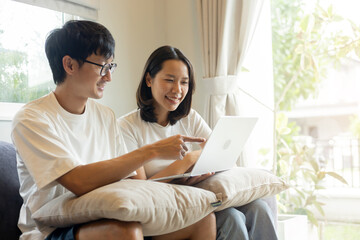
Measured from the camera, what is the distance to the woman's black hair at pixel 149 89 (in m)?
2.10

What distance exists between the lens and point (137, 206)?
127 cm

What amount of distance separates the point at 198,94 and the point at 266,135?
583 millimetres

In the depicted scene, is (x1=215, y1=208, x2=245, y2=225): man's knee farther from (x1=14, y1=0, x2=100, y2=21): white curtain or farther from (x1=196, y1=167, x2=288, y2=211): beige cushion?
(x1=14, y1=0, x2=100, y2=21): white curtain

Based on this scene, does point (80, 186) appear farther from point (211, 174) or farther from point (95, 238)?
point (211, 174)

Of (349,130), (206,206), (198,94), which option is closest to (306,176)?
(198,94)

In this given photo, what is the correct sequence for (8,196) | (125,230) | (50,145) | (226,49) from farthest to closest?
(226,49) → (8,196) → (50,145) → (125,230)

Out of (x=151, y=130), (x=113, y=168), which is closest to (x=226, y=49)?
(x=151, y=130)

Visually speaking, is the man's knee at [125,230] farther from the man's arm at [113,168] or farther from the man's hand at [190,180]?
the man's hand at [190,180]

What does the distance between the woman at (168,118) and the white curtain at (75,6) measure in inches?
25.7

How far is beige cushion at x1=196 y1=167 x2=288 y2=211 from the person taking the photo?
65.4 inches

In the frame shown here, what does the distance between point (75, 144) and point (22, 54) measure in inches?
35.9

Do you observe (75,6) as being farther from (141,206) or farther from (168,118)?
(141,206)

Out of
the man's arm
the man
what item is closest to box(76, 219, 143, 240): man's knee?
the man

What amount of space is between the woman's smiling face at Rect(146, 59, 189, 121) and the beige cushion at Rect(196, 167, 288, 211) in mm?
444
